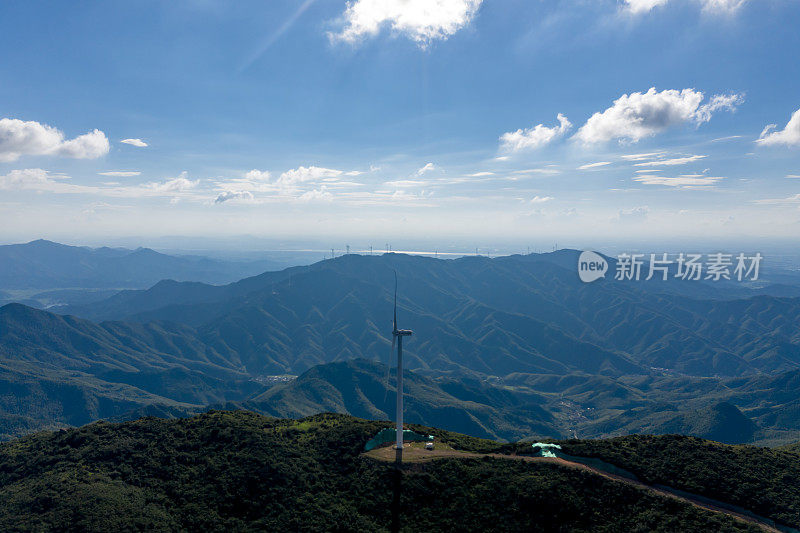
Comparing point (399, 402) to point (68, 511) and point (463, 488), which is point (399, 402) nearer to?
Result: point (463, 488)

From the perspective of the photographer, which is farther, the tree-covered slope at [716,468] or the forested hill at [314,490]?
the tree-covered slope at [716,468]

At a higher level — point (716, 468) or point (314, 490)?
point (716, 468)

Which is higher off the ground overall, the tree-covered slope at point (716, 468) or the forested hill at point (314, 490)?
the tree-covered slope at point (716, 468)

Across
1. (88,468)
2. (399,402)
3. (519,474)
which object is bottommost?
(88,468)

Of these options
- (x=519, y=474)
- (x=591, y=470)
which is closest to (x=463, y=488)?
(x=519, y=474)

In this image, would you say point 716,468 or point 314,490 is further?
point 314,490

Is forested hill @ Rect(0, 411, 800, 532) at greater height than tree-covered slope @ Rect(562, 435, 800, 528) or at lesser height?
lesser

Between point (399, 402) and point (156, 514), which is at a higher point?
point (399, 402)

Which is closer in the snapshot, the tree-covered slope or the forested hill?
the forested hill
